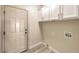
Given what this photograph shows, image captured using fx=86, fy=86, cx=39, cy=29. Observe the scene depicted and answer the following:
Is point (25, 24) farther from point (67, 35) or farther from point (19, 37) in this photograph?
point (67, 35)

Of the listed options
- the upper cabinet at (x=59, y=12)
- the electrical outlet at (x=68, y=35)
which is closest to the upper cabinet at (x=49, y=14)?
the upper cabinet at (x=59, y=12)

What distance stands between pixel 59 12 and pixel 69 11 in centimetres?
13

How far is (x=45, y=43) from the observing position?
1.14 meters

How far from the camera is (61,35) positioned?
1166 millimetres

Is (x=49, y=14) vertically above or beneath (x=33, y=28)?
above

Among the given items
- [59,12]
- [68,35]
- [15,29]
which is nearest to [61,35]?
[68,35]

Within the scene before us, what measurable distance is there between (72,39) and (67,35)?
80 millimetres

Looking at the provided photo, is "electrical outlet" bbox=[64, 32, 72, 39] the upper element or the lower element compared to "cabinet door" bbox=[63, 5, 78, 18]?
lower

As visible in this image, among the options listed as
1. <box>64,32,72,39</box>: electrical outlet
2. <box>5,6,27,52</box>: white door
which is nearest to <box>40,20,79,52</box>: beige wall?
<box>64,32,72,39</box>: electrical outlet

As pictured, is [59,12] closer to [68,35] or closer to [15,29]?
[68,35]

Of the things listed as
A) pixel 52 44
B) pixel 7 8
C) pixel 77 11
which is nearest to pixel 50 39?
pixel 52 44

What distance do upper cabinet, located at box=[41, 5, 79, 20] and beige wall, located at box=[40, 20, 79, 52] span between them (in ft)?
0.27

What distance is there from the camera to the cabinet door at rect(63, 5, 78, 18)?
1081 mm

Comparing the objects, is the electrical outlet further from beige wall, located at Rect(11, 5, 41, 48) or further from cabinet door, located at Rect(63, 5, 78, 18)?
beige wall, located at Rect(11, 5, 41, 48)
